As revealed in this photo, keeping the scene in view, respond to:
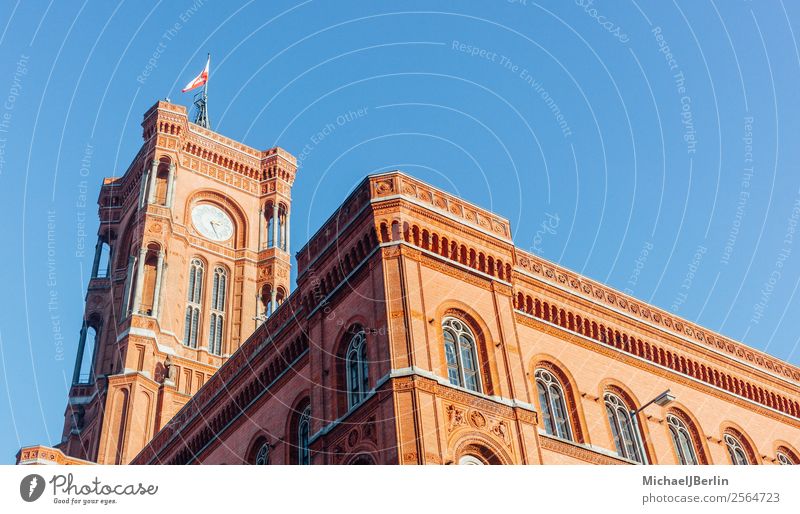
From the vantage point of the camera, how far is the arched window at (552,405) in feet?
91.0

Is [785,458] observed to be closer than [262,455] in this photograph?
No

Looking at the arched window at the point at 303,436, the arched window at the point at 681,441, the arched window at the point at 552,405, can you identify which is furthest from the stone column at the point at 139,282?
the arched window at the point at 681,441

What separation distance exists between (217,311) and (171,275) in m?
4.22

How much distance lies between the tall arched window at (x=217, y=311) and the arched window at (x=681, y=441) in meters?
33.7

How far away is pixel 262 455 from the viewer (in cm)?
3106

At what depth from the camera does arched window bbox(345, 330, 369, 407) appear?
2520 centimetres

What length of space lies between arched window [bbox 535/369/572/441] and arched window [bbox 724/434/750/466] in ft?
26.7

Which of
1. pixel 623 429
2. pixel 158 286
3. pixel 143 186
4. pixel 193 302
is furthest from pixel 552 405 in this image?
pixel 143 186

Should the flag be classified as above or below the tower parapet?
above

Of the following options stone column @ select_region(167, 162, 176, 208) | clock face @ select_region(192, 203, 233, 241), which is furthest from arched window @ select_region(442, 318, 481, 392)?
clock face @ select_region(192, 203, 233, 241)

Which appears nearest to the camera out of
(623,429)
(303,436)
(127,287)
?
(303,436)

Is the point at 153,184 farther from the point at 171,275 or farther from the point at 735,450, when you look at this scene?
the point at 735,450

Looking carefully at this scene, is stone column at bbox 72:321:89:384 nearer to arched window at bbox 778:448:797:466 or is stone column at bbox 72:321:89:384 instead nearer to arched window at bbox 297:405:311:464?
arched window at bbox 297:405:311:464
